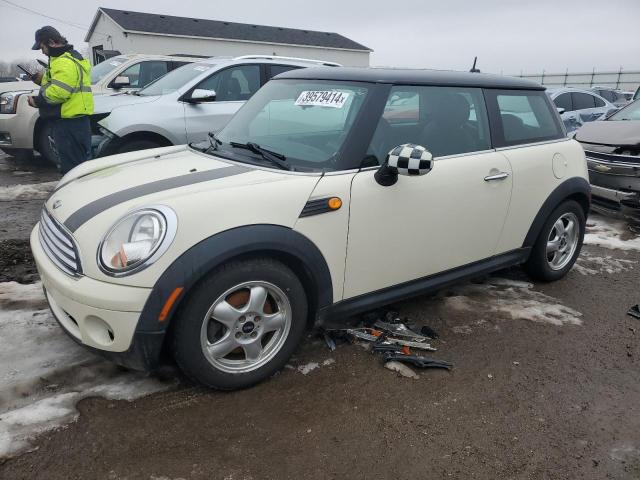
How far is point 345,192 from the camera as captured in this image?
2680 millimetres

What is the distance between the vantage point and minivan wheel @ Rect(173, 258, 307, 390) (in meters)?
2.37

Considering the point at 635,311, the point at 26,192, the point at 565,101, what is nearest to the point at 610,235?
the point at 635,311

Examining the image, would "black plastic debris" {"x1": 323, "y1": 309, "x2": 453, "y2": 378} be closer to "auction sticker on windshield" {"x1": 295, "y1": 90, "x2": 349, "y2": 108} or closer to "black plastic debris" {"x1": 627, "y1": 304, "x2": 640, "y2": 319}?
"auction sticker on windshield" {"x1": 295, "y1": 90, "x2": 349, "y2": 108}

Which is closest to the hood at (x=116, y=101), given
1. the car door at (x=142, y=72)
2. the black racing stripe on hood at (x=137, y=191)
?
the car door at (x=142, y=72)

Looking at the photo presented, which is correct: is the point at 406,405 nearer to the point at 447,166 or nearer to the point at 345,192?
the point at 345,192

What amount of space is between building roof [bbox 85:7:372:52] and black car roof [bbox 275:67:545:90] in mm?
27850

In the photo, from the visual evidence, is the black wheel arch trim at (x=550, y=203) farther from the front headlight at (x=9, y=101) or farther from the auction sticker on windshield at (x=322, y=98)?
the front headlight at (x=9, y=101)

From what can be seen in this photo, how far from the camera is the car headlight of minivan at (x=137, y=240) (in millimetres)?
2223

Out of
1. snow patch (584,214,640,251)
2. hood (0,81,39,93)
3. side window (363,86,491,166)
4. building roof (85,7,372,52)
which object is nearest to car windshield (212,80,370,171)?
side window (363,86,491,166)

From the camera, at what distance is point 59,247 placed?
248 centimetres

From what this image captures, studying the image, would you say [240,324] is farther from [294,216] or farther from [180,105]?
[180,105]

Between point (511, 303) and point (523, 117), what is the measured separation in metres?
1.43

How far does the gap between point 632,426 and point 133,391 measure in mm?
2577

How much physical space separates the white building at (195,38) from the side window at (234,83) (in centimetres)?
2332
